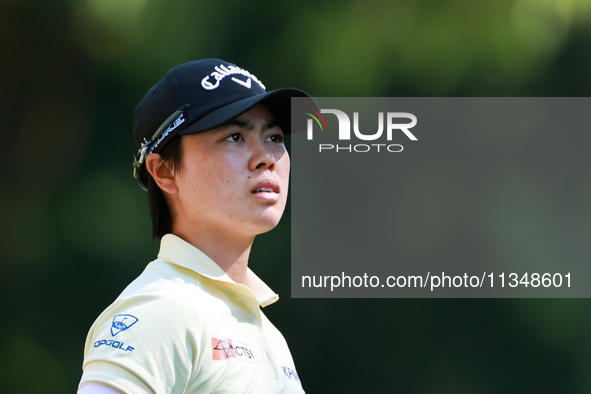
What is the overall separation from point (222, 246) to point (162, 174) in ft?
0.75

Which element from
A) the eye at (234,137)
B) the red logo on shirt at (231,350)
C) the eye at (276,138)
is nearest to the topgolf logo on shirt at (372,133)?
the eye at (276,138)

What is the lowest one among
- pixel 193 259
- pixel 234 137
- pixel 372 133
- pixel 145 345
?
pixel 145 345

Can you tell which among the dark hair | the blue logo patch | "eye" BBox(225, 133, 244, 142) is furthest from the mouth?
the blue logo patch

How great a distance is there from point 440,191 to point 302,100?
215 cm

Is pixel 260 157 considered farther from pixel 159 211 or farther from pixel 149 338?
pixel 149 338

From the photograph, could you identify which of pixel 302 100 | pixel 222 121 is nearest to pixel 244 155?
pixel 222 121

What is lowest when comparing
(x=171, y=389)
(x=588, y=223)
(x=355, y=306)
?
(x=171, y=389)

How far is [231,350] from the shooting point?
1231mm

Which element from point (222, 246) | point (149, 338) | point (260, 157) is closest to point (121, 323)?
point (149, 338)

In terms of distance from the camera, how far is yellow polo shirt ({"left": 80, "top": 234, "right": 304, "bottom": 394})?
1.07 m

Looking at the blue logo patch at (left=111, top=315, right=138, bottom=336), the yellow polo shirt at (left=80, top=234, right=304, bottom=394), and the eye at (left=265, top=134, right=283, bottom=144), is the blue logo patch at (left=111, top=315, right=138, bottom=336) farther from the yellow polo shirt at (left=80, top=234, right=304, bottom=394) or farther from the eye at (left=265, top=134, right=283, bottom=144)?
the eye at (left=265, top=134, right=283, bottom=144)

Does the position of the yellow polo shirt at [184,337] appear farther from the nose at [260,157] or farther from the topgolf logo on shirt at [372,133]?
the topgolf logo on shirt at [372,133]

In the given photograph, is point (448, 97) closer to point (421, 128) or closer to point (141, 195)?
point (421, 128)

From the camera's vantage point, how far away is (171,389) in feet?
3.55
